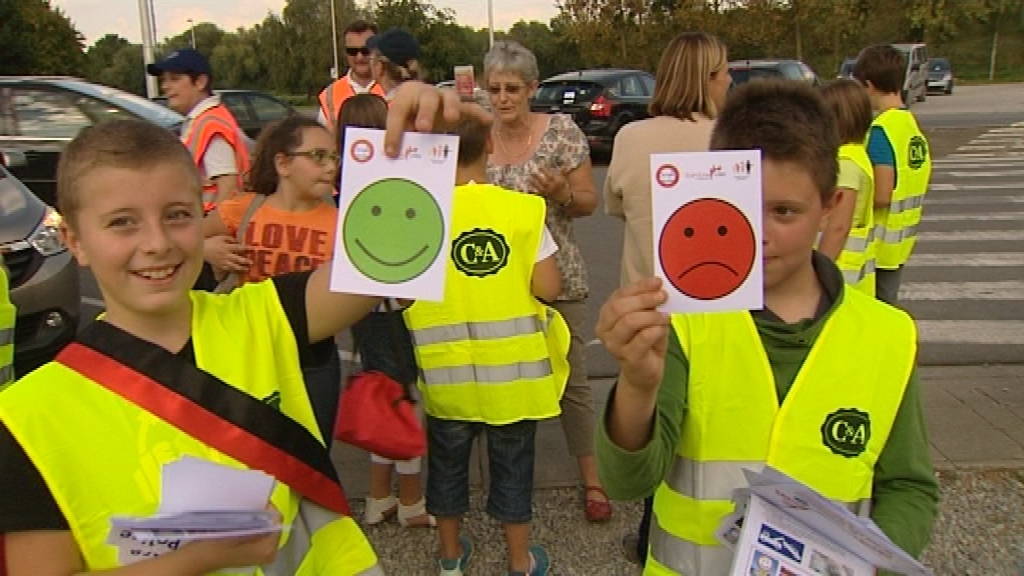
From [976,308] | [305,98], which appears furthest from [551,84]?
[305,98]

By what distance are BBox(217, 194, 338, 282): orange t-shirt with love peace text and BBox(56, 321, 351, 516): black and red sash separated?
4.66ft

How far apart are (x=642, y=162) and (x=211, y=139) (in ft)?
6.33

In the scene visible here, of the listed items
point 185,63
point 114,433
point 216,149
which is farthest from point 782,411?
point 185,63

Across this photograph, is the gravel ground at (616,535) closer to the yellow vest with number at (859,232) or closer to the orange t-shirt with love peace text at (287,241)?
the yellow vest with number at (859,232)

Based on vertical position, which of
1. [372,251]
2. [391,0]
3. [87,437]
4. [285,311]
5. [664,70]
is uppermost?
[391,0]

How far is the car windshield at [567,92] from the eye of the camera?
1557cm

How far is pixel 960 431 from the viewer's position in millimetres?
4340

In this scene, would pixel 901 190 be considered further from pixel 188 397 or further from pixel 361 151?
pixel 188 397

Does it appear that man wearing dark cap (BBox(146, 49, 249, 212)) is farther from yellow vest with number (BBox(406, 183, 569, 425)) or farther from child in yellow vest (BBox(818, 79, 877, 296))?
child in yellow vest (BBox(818, 79, 877, 296))

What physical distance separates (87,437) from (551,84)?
49.9 feet

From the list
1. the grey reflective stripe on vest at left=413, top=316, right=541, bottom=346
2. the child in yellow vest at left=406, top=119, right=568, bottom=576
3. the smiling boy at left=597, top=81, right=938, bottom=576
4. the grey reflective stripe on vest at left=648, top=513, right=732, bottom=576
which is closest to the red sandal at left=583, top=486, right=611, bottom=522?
the child in yellow vest at left=406, top=119, right=568, bottom=576

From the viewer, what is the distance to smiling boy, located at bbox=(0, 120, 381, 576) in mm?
1421

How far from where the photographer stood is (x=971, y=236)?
9047 millimetres

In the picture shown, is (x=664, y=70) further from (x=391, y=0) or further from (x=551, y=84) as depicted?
(x=391, y=0)
